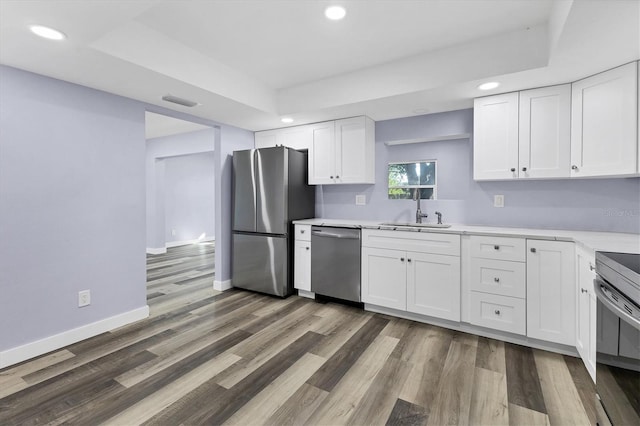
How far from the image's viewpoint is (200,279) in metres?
4.53

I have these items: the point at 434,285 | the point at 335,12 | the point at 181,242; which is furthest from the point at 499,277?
the point at 181,242

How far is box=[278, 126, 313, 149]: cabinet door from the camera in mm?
3926

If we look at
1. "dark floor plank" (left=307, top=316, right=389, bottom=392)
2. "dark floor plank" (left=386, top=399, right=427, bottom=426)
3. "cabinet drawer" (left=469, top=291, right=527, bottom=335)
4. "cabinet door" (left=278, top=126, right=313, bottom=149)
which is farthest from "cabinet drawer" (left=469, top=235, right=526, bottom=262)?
"cabinet door" (left=278, top=126, right=313, bottom=149)

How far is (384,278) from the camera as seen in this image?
3113 mm

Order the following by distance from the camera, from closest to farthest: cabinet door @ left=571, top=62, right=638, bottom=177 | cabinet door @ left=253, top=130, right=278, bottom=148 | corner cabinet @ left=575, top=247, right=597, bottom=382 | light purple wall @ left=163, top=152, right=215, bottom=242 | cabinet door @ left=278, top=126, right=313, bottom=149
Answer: corner cabinet @ left=575, top=247, right=597, bottom=382 < cabinet door @ left=571, top=62, right=638, bottom=177 < cabinet door @ left=278, top=126, right=313, bottom=149 < cabinet door @ left=253, top=130, right=278, bottom=148 < light purple wall @ left=163, top=152, right=215, bottom=242

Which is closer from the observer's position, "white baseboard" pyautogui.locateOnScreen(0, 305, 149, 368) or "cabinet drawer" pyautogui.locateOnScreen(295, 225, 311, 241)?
"white baseboard" pyautogui.locateOnScreen(0, 305, 149, 368)

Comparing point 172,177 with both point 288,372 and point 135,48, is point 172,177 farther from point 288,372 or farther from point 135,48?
point 288,372

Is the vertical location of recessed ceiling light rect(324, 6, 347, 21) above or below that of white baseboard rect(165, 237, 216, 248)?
above

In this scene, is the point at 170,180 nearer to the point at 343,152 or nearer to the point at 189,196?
the point at 189,196

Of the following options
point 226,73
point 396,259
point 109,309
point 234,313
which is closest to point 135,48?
point 226,73

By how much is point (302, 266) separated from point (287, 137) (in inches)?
68.9

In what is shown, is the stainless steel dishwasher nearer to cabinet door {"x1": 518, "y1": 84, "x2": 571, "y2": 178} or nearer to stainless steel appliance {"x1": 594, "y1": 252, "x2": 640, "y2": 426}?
cabinet door {"x1": 518, "y1": 84, "x2": 571, "y2": 178}

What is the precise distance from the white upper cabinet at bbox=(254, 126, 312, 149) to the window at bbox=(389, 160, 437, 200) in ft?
3.78

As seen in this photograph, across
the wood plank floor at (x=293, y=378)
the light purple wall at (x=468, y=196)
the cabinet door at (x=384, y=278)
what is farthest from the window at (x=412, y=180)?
the wood plank floor at (x=293, y=378)
